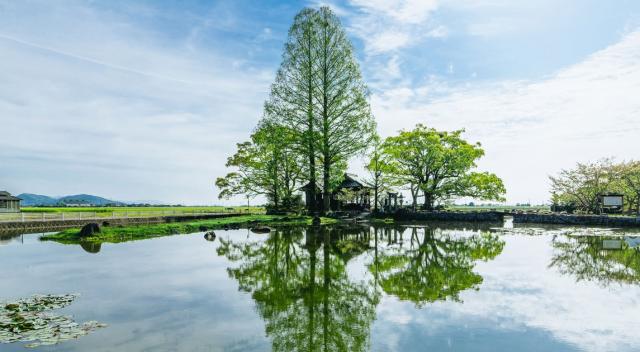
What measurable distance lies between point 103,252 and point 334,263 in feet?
33.7

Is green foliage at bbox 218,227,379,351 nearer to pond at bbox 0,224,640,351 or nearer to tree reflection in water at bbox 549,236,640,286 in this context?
pond at bbox 0,224,640,351

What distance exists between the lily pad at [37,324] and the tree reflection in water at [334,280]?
342 centimetres

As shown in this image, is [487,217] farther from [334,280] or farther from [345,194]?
[334,280]

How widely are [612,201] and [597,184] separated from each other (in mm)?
2311

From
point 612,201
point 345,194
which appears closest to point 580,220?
point 612,201

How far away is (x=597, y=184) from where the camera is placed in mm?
42594

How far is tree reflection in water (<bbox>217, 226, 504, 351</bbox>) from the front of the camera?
691 centimetres

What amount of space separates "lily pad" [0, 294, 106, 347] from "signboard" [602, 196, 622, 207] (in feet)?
161

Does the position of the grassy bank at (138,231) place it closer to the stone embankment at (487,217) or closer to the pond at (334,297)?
the pond at (334,297)

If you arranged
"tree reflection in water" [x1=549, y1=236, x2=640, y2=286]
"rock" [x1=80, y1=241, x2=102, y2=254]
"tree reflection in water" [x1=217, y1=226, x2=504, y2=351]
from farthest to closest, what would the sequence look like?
"rock" [x1=80, y1=241, x2=102, y2=254] → "tree reflection in water" [x1=549, y1=236, x2=640, y2=286] → "tree reflection in water" [x1=217, y1=226, x2=504, y2=351]

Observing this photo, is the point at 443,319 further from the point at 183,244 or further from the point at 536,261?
the point at 183,244

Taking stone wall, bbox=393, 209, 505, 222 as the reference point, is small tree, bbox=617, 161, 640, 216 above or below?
above

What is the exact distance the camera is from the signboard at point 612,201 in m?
41.0

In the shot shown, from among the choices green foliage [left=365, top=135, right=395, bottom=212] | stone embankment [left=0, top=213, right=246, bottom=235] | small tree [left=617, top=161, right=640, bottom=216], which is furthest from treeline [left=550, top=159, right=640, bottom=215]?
stone embankment [left=0, top=213, right=246, bottom=235]
